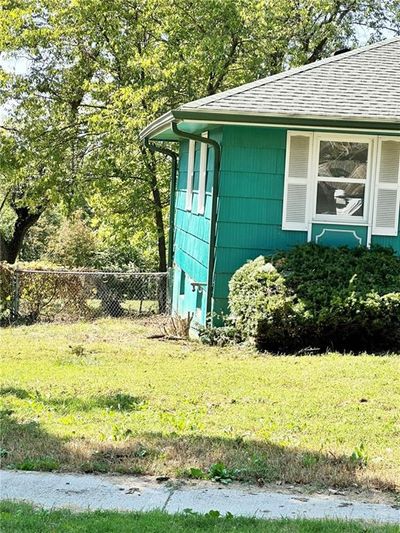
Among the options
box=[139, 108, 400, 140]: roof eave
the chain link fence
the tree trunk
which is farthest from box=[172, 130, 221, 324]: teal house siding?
the tree trunk

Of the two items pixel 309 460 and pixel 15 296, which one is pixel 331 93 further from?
pixel 309 460

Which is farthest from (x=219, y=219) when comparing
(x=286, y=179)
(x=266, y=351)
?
(x=266, y=351)

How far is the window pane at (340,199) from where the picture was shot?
1259cm

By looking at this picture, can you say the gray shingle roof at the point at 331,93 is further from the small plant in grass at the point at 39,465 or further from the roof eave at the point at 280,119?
the small plant in grass at the point at 39,465

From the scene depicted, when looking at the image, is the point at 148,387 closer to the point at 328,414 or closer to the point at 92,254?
the point at 328,414

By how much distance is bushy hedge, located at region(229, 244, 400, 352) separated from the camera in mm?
10852

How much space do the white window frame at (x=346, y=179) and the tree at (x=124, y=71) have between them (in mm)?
8533

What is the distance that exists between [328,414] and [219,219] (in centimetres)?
546

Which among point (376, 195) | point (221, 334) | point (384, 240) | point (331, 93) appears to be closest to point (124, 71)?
point (331, 93)

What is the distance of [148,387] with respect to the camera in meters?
8.55

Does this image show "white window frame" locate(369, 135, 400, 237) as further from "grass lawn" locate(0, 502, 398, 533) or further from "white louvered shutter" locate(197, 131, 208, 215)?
"grass lawn" locate(0, 502, 398, 533)

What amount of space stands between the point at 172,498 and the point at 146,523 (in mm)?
661

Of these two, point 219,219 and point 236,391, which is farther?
point 219,219

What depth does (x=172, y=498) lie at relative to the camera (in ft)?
17.1
